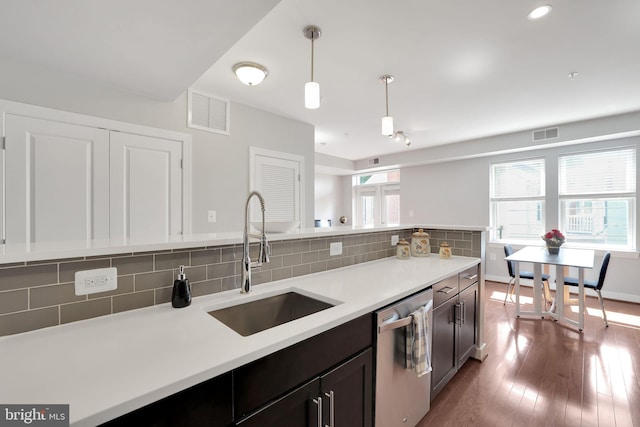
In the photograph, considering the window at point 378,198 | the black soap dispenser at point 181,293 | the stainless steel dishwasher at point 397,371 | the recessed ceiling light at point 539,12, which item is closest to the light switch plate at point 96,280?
the black soap dispenser at point 181,293

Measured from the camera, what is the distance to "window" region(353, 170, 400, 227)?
6953 mm

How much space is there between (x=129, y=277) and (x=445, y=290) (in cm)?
177

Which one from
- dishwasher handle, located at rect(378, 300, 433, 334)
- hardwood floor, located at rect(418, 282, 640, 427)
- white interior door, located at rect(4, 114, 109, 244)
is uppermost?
white interior door, located at rect(4, 114, 109, 244)

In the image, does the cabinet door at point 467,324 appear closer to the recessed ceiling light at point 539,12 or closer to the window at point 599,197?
the recessed ceiling light at point 539,12

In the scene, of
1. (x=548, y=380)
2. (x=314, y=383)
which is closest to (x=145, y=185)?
(x=314, y=383)

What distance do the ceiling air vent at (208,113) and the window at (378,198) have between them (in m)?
4.69

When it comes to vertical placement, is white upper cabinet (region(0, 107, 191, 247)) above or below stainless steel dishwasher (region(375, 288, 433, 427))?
above

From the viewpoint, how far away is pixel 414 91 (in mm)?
2988

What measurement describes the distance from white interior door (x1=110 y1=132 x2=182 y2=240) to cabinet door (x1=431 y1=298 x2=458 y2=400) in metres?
2.26

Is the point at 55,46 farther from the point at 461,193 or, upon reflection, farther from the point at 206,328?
the point at 461,193

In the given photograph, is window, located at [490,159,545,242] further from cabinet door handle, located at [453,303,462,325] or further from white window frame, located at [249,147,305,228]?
cabinet door handle, located at [453,303,462,325]

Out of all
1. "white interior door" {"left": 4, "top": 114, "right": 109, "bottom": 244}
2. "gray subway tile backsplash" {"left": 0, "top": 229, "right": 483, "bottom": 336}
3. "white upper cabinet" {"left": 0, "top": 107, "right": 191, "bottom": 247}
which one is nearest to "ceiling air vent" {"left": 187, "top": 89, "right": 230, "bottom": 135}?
"white upper cabinet" {"left": 0, "top": 107, "right": 191, "bottom": 247}

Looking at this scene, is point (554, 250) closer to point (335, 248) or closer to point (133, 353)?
point (335, 248)

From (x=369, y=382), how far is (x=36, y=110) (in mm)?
3015
